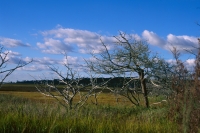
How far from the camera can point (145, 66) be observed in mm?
18234

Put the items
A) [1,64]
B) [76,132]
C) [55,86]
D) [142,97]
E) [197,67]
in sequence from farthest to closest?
1. [142,97]
2. [55,86]
3. [1,64]
4. [76,132]
5. [197,67]

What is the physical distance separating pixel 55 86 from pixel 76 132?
29.7 feet

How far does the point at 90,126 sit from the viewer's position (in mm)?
6719

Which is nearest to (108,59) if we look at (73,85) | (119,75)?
(119,75)

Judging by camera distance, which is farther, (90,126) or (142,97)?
(142,97)

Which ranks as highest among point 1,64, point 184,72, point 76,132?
point 1,64

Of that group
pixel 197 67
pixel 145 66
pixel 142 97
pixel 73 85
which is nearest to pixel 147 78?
pixel 145 66

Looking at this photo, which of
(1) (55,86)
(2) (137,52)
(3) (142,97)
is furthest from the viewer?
(3) (142,97)

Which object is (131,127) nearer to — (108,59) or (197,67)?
(197,67)

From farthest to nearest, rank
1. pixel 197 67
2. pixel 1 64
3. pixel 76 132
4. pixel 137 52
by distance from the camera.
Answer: pixel 137 52 → pixel 1 64 → pixel 76 132 → pixel 197 67

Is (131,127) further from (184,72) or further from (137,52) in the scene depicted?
(137,52)

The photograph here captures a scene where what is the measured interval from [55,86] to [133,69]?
5.22m

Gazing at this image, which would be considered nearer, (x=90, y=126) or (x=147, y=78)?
(x=90, y=126)

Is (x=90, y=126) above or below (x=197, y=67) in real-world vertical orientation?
below
